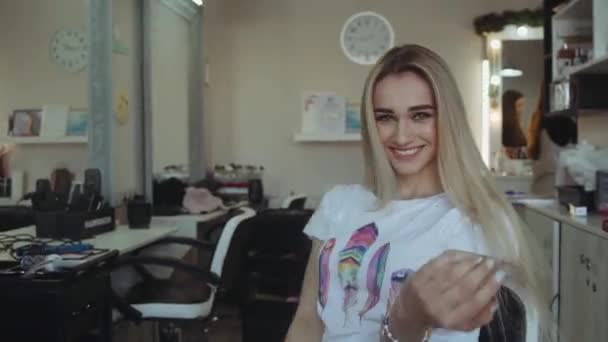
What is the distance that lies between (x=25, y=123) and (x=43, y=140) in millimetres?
128

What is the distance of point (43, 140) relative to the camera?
109 inches

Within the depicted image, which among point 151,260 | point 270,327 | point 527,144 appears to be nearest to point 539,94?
point 527,144

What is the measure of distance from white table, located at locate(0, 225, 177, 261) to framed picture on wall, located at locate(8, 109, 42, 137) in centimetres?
42

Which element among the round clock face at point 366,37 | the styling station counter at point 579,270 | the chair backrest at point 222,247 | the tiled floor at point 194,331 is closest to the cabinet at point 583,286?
the styling station counter at point 579,270

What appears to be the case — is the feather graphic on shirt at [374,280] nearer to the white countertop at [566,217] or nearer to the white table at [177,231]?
the white countertop at [566,217]

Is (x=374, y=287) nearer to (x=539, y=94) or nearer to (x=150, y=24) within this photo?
(x=150, y=24)

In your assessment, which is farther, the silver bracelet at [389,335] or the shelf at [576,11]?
the shelf at [576,11]

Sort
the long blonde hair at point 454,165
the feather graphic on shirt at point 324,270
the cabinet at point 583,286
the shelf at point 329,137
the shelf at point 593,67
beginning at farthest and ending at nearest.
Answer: the shelf at point 329,137 < the shelf at point 593,67 < the cabinet at point 583,286 < the feather graphic on shirt at point 324,270 < the long blonde hair at point 454,165

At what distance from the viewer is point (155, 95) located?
3.88m

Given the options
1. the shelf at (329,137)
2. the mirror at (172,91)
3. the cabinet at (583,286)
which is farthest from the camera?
the shelf at (329,137)

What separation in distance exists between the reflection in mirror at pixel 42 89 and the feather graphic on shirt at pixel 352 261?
74.5 inches

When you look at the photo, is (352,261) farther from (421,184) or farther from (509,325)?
(509,325)

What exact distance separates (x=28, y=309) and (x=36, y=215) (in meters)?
0.74

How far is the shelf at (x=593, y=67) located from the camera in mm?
2668
